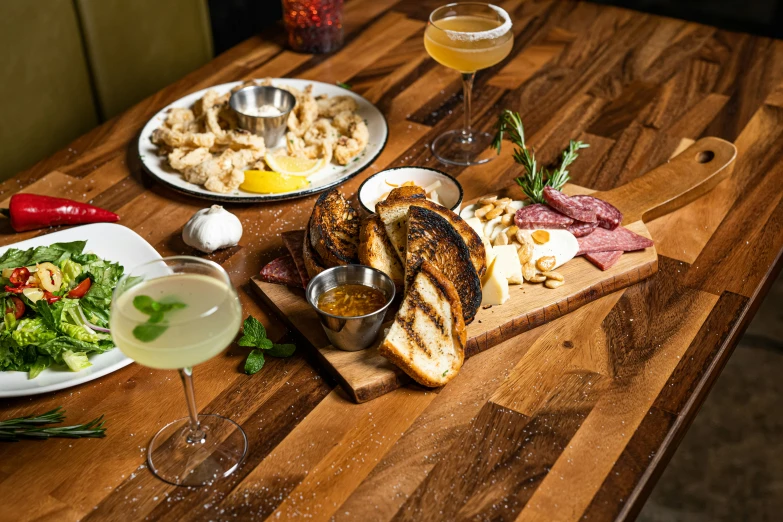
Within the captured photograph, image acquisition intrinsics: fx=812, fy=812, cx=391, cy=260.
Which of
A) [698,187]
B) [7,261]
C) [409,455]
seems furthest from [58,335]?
[698,187]

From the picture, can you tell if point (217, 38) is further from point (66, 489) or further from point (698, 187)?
point (66, 489)

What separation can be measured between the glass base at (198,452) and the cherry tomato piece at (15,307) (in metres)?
0.41

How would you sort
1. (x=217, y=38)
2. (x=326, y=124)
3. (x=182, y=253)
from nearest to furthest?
(x=182, y=253)
(x=326, y=124)
(x=217, y=38)

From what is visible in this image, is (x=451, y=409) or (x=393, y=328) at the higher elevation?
(x=393, y=328)

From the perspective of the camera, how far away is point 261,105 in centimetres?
251

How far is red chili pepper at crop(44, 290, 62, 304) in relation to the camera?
5.54 feet

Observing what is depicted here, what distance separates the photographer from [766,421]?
137 inches

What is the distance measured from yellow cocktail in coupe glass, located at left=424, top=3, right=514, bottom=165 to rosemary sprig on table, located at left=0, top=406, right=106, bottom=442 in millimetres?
1281

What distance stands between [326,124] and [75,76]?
4.32ft

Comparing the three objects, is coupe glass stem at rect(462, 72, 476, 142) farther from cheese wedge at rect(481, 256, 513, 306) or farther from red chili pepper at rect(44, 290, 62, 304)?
red chili pepper at rect(44, 290, 62, 304)

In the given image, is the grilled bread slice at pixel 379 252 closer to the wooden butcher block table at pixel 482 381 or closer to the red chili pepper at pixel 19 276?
the wooden butcher block table at pixel 482 381

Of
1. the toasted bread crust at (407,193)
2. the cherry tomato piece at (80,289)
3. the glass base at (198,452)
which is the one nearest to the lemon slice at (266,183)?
the toasted bread crust at (407,193)

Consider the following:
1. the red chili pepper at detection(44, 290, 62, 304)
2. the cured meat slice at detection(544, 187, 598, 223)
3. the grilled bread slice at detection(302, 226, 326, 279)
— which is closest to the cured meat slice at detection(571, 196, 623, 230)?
the cured meat slice at detection(544, 187, 598, 223)

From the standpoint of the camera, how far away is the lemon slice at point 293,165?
7.33 ft
